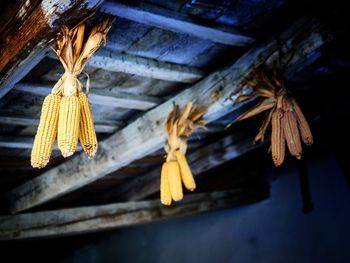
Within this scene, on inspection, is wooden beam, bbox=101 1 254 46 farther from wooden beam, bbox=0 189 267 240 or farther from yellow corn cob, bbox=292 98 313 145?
wooden beam, bbox=0 189 267 240

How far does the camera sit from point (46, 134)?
1.64 meters

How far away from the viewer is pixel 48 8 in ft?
4.67

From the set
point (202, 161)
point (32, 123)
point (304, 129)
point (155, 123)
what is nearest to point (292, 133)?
point (304, 129)

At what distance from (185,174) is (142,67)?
1.00 metres

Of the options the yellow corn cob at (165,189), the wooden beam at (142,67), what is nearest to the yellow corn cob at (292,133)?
the wooden beam at (142,67)

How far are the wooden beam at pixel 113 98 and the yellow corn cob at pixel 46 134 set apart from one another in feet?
2.85

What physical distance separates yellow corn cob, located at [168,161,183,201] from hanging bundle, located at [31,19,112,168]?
1.18 meters

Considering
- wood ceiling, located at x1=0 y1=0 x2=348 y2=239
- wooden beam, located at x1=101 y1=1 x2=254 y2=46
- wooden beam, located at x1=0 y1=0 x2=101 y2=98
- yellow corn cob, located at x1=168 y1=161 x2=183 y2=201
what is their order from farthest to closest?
yellow corn cob, located at x1=168 y1=161 x2=183 y2=201
wooden beam, located at x1=101 y1=1 x2=254 y2=46
wood ceiling, located at x1=0 y1=0 x2=348 y2=239
wooden beam, located at x1=0 y1=0 x2=101 y2=98

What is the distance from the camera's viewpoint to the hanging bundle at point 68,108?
162 centimetres

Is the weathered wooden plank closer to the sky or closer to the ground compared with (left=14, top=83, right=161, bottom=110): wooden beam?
closer to the ground

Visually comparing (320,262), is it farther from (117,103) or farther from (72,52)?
(72,52)

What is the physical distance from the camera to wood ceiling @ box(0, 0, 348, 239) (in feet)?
5.76

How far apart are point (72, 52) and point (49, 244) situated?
300 inches

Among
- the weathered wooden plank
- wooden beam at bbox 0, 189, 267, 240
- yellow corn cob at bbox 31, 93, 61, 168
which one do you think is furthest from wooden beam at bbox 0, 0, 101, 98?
wooden beam at bbox 0, 189, 267, 240
